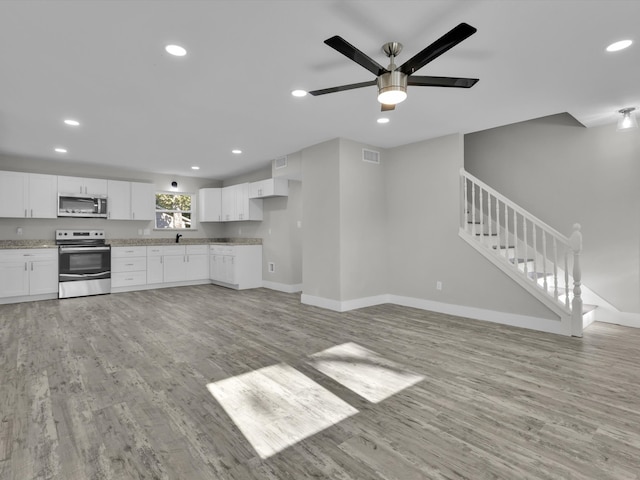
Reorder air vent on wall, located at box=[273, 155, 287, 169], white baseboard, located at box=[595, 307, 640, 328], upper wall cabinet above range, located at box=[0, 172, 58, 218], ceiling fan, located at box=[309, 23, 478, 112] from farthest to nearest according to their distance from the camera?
1. air vent on wall, located at box=[273, 155, 287, 169]
2. upper wall cabinet above range, located at box=[0, 172, 58, 218]
3. white baseboard, located at box=[595, 307, 640, 328]
4. ceiling fan, located at box=[309, 23, 478, 112]

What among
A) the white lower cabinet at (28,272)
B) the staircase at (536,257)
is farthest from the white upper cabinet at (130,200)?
the staircase at (536,257)

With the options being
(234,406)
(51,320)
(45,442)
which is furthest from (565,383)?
(51,320)

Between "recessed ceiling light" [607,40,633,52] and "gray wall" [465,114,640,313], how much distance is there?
7.13ft

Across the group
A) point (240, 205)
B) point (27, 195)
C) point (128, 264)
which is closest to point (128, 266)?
point (128, 264)

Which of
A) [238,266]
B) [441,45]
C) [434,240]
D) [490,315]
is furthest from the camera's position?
[238,266]

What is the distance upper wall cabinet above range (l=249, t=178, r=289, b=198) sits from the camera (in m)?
6.40

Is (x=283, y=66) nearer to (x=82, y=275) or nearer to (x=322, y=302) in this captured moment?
(x=322, y=302)

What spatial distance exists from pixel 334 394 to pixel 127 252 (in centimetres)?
581

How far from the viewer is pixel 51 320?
4.37 meters

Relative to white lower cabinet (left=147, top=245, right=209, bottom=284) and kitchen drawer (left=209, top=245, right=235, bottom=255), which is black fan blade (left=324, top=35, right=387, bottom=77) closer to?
kitchen drawer (left=209, top=245, right=235, bottom=255)

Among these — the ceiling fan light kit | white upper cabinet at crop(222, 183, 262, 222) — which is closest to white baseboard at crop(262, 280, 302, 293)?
white upper cabinet at crop(222, 183, 262, 222)

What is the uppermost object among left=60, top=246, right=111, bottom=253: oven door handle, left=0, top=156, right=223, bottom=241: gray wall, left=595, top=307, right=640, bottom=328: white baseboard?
left=0, top=156, right=223, bottom=241: gray wall

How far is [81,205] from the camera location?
633 centimetres

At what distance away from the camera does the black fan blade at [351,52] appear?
1.89 m
